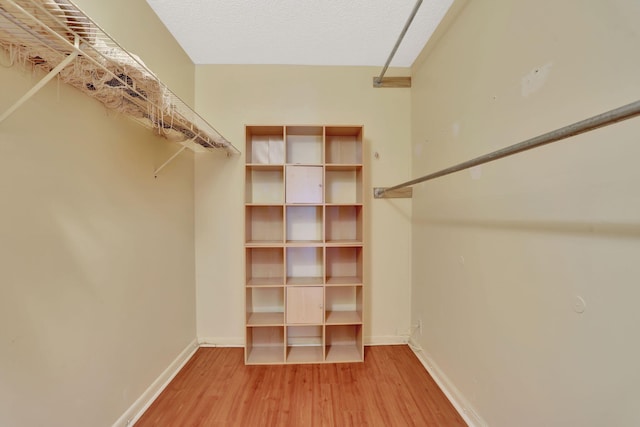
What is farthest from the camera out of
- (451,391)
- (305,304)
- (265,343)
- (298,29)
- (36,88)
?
(265,343)

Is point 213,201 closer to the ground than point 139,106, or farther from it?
closer to the ground

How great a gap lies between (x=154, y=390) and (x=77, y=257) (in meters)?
1.04

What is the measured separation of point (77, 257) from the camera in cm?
102

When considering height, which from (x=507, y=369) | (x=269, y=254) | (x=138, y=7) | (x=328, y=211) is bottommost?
(x=507, y=369)

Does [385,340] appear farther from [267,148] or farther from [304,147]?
[267,148]

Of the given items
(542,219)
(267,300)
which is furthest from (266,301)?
(542,219)

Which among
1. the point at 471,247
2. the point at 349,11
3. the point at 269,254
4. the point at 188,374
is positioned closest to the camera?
the point at 471,247

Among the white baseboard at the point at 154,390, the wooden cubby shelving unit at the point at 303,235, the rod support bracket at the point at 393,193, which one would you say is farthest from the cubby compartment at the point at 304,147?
the white baseboard at the point at 154,390

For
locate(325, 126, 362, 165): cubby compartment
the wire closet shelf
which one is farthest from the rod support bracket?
the wire closet shelf

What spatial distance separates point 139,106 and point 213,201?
1.01m

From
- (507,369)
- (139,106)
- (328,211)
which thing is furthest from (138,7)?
(507,369)

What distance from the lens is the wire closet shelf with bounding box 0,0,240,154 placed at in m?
0.68

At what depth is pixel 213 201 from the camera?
80.5 inches

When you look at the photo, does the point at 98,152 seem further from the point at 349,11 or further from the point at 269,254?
the point at 349,11
